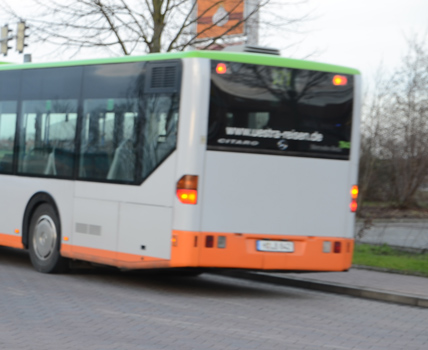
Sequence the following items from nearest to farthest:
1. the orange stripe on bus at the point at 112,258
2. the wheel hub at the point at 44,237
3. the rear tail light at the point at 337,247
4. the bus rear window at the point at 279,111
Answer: the bus rear window at the point at 279,111, the orange stripe on bus at the point at 112,258, the rear tail light at the point at 337,247, the wheel hub at the point at 44,237

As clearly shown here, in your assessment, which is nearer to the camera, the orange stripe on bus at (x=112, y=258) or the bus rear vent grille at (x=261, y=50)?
the orange stripe on bus at (x=112, y=258)

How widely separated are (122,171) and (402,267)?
212 inches

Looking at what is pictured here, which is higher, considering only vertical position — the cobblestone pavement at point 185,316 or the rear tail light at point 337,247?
the rear tail light at point 337,247

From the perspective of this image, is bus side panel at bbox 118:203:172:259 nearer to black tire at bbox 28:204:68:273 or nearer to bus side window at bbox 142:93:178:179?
bus side window at bbox 142:93:178:179

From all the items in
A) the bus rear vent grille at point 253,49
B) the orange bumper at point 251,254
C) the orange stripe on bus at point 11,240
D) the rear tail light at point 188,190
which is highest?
the bus rear vent grille at point 253,49

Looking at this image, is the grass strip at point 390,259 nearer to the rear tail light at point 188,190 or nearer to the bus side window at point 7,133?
the rear tail light at point 188,190

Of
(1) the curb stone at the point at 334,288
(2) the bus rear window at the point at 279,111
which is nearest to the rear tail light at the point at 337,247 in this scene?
(1) the curb stone at the point at 334,288

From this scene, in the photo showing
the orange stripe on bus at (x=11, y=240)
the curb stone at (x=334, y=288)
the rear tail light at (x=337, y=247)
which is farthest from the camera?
the orange stripe on bus at (x=11, y=240)

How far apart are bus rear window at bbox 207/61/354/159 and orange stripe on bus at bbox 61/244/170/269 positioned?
5.05 ft

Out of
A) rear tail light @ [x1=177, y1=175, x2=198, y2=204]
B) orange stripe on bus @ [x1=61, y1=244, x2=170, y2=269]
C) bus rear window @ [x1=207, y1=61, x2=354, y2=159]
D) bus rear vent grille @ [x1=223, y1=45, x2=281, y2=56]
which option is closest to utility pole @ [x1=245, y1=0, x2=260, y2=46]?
bus rear vent grille @ [x1=223, y1=45, x2=281, y2=56]

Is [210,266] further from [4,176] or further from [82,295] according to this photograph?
[4,176]

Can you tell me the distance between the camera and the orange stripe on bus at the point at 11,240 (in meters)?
13.5

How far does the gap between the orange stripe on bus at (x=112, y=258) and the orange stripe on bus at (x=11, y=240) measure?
1109 mm

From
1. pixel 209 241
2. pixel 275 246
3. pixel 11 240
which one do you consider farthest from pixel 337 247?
pixel 11 240
